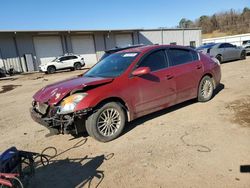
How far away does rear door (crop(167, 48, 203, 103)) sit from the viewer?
19.0 ft

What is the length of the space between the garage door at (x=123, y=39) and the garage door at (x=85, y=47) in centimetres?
416

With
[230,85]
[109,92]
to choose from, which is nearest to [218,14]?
[230,85]

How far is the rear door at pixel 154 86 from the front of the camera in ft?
16.5

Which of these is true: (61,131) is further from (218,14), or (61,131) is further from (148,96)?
(218,14)

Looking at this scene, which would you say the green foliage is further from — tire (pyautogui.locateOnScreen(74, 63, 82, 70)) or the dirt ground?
the dirt ground

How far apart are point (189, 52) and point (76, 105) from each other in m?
3.53

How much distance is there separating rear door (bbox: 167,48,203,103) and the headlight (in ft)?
7.69

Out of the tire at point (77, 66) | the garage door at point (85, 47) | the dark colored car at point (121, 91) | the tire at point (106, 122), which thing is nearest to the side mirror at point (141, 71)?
the dark colored car at point (121, 91)

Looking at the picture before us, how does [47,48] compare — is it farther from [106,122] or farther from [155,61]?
[106,122]

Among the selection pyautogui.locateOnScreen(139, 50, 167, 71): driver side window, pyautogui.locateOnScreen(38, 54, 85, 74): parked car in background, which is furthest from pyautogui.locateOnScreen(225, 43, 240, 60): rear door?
pyautogui.locateOnScreen(38, 54, 85, 74): parked car in background

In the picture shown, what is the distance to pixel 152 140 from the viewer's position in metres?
4.44

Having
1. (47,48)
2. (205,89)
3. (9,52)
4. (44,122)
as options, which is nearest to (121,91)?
(44,122)

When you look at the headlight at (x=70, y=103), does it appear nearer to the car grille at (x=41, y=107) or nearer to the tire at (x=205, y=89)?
the car grille at (x=41, y=107)

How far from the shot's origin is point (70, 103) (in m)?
4.27
